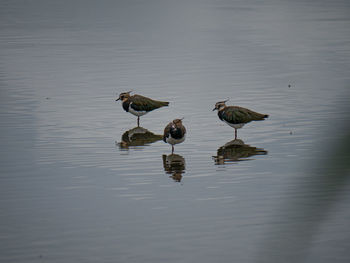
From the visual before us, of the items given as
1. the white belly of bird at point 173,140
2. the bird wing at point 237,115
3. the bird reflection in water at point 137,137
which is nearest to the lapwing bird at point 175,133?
the white belly of bird at point 173,140

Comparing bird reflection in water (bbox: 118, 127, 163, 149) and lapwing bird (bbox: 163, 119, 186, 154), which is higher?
lapwing bird (bbox: 163, 119, 186, 154)

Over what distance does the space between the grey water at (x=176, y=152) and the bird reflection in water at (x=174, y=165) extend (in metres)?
0.03

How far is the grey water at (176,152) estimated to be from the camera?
666 cm

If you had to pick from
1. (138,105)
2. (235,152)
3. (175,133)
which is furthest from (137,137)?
(235,152)

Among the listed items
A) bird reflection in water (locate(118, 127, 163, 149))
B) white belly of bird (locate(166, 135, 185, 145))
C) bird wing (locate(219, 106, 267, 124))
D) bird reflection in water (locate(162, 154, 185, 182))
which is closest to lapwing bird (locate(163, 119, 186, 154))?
white belly of bird (locate(166, 135, 185, 145))

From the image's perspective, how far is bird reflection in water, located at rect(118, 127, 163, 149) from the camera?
42.5 feet

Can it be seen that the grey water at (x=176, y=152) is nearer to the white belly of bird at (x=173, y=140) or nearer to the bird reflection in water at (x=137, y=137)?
the bird reflection in water at (x=137, y=137)

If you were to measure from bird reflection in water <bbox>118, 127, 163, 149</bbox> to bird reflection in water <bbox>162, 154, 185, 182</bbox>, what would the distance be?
120 cm

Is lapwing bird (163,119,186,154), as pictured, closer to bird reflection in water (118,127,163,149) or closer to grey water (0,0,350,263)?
grey water (0,0,350,263)

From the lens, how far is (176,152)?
1215cm

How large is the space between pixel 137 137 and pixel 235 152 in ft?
8.09

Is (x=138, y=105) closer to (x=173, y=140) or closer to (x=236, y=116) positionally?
(x=236, y=116)

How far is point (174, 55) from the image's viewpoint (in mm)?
25609

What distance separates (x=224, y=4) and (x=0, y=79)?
1335 inches
